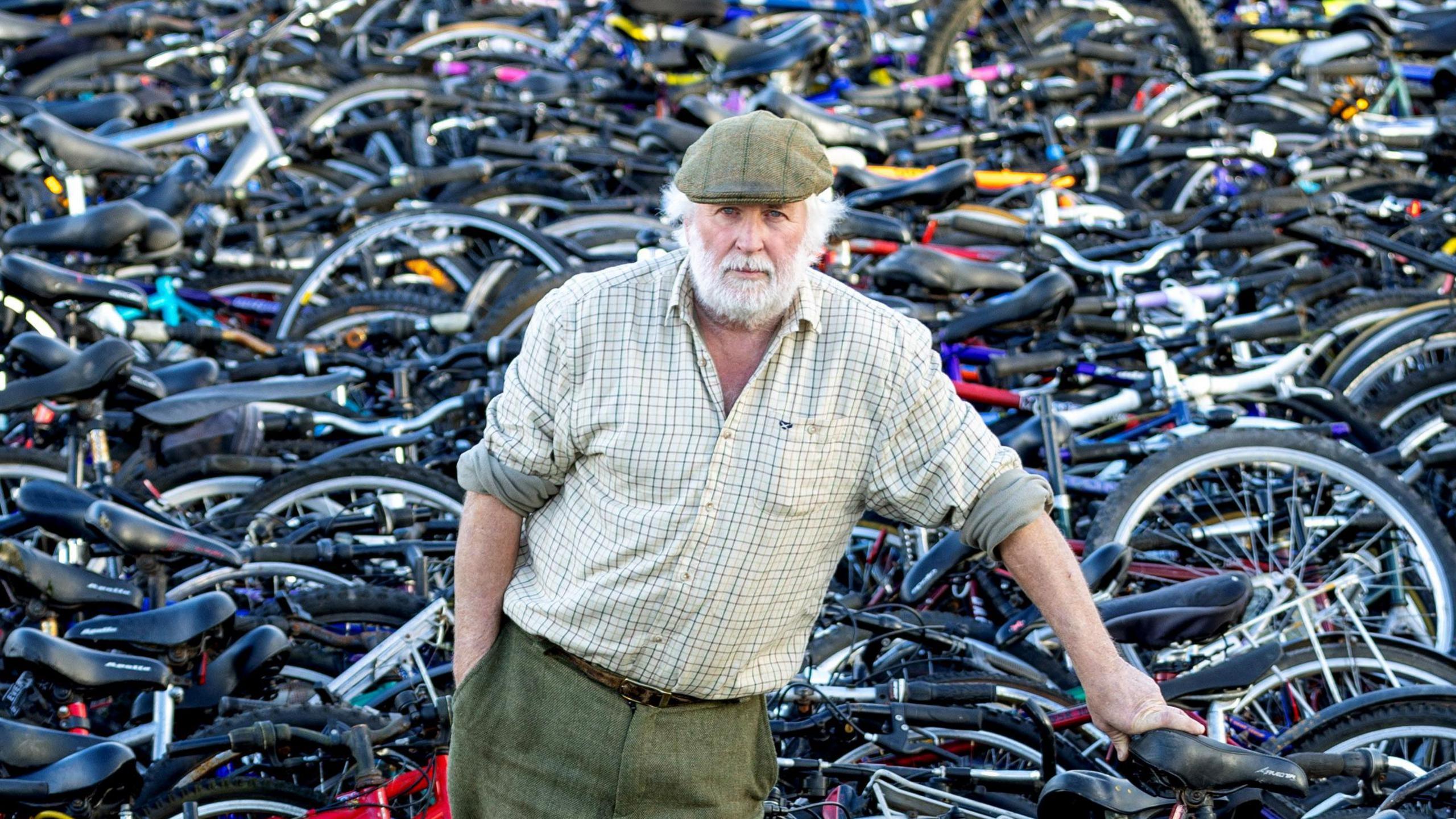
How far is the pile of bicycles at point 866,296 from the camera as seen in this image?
371 centimetres

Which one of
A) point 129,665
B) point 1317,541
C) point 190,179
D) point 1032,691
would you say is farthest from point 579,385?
point 190,179

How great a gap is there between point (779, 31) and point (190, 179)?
163 inches

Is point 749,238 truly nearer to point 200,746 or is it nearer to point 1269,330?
point 200,746

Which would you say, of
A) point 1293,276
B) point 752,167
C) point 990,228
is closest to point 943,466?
point 752,167

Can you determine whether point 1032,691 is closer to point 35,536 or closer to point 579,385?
point 579,385

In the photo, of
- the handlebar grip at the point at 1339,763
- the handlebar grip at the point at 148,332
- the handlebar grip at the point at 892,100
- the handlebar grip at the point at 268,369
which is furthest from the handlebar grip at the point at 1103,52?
the handlebar grip at the point at 1339,763

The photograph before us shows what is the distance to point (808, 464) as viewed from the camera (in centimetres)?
282

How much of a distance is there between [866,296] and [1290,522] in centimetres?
191

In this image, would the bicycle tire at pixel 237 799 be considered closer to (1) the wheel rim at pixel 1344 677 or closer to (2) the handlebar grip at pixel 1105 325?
(1) the wheel rim at pixel 1344 677

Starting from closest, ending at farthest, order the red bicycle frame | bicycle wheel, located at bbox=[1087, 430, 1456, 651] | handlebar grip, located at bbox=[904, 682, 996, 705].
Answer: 1. the red bicycle frame
2. handlebar grip, located at bbox=[904, 682, 996, 705]
3. bicycle wheel, located at bbox=[1087, 430, 1456, 651]

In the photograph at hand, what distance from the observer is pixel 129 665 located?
3.54 m

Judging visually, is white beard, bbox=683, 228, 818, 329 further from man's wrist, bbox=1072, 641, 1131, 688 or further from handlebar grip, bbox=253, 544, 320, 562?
handlebar grip, bbox=253, 544, 320, 562

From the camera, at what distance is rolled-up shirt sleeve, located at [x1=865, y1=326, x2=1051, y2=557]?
9.16 feet

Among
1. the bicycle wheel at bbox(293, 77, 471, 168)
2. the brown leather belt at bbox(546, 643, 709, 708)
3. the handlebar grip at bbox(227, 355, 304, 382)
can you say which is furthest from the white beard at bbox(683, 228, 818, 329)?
the bicycle wheel at bbox(293, 77, 471, 168)
